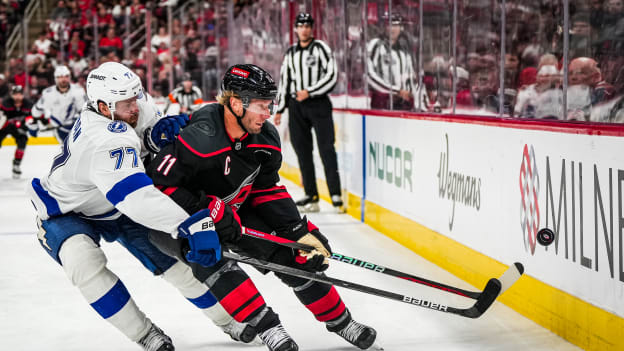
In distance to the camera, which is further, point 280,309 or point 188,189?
point 280,309

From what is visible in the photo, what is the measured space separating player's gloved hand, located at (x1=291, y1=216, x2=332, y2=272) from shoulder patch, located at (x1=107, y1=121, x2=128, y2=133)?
0.66m

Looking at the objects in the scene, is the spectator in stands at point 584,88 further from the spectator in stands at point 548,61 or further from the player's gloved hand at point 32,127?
the player's gloved hand at point 32,127

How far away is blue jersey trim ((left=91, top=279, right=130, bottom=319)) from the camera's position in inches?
101

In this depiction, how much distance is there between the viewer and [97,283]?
255 cm

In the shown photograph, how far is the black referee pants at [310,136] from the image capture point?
6.22 meters

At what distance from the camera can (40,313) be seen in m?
3.40

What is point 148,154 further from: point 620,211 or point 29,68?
point 29,68

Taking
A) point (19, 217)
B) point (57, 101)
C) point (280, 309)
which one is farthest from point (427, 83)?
point (57, 101)

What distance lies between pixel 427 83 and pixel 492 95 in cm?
113

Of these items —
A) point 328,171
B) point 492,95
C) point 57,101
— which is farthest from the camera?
point 57,101

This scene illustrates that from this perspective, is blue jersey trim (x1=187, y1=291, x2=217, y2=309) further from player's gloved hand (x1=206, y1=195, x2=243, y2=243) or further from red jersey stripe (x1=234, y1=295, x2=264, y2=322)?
player's gloved hand (x1=206, y1=195, x2=243, y2=243)

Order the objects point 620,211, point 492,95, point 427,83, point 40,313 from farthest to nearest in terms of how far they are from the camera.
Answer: point 427,83 → point 492,95 → point 40,313 → point 620,211

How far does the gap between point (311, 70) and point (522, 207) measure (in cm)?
340

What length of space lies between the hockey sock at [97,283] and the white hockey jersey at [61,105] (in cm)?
645
